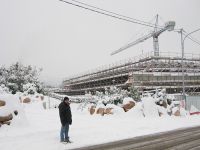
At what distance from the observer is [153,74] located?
73688 mm

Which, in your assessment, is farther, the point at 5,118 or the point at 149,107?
the point at 149,107

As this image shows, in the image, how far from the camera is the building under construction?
71.8 m

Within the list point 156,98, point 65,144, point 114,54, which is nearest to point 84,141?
point 65,144

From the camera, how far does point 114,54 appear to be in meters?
137

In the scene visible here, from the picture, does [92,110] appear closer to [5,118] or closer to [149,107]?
[149,107]

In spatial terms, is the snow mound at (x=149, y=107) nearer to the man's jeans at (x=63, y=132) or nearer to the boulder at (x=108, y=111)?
the boulder at (x=108, y=111)

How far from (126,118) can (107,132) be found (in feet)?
22.2

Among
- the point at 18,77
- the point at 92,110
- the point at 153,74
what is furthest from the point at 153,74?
the point at 92,110

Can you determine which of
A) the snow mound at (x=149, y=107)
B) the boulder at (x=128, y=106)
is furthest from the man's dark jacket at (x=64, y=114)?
the boulder at (x=128, y=106)

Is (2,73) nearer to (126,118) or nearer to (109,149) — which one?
(126,118)

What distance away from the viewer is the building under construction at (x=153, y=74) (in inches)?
2827

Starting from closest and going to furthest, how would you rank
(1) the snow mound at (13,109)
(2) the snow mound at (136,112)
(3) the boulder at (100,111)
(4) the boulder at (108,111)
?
(1) the snow mound at (13,109), (2) the snow mound at (136,112), (4) the boulder at (108,111), (3) the boulder at (100,111)

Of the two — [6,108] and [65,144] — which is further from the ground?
[6,108]

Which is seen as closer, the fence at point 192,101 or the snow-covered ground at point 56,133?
the snow-covered ground at point 56,133
